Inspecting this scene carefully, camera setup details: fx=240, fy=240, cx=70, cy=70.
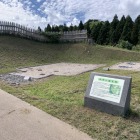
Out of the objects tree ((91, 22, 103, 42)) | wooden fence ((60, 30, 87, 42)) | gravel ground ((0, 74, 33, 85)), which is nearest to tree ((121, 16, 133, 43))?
tree ((91, 22, 103, 42))

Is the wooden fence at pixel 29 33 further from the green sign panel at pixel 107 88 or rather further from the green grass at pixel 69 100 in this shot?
the green sign panel at pixel 107 88

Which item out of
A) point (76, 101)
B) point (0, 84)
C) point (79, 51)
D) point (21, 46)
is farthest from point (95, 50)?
point (76, 101)

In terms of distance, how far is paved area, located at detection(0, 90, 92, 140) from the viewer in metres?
3.68

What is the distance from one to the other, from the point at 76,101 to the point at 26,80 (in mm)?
3162

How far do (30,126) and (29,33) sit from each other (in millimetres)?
14088

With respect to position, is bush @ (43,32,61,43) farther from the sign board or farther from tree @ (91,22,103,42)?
tree @ (91,22,103,42)

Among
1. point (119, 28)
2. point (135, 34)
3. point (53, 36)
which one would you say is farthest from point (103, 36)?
point (53, 36)

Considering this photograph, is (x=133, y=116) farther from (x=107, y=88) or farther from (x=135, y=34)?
(x=135, y=34)

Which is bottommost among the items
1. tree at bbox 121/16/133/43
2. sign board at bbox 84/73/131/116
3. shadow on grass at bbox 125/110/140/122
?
shadow on grass at bbox 125/110/140/122

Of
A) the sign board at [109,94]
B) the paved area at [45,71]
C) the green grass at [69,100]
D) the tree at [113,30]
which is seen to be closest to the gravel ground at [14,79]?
the green grass at [69,100]

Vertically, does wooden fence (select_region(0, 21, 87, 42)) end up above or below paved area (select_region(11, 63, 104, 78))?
above

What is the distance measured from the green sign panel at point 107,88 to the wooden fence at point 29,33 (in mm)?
13016

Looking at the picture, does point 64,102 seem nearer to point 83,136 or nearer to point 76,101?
point 76,101

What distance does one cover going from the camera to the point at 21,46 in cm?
1491
